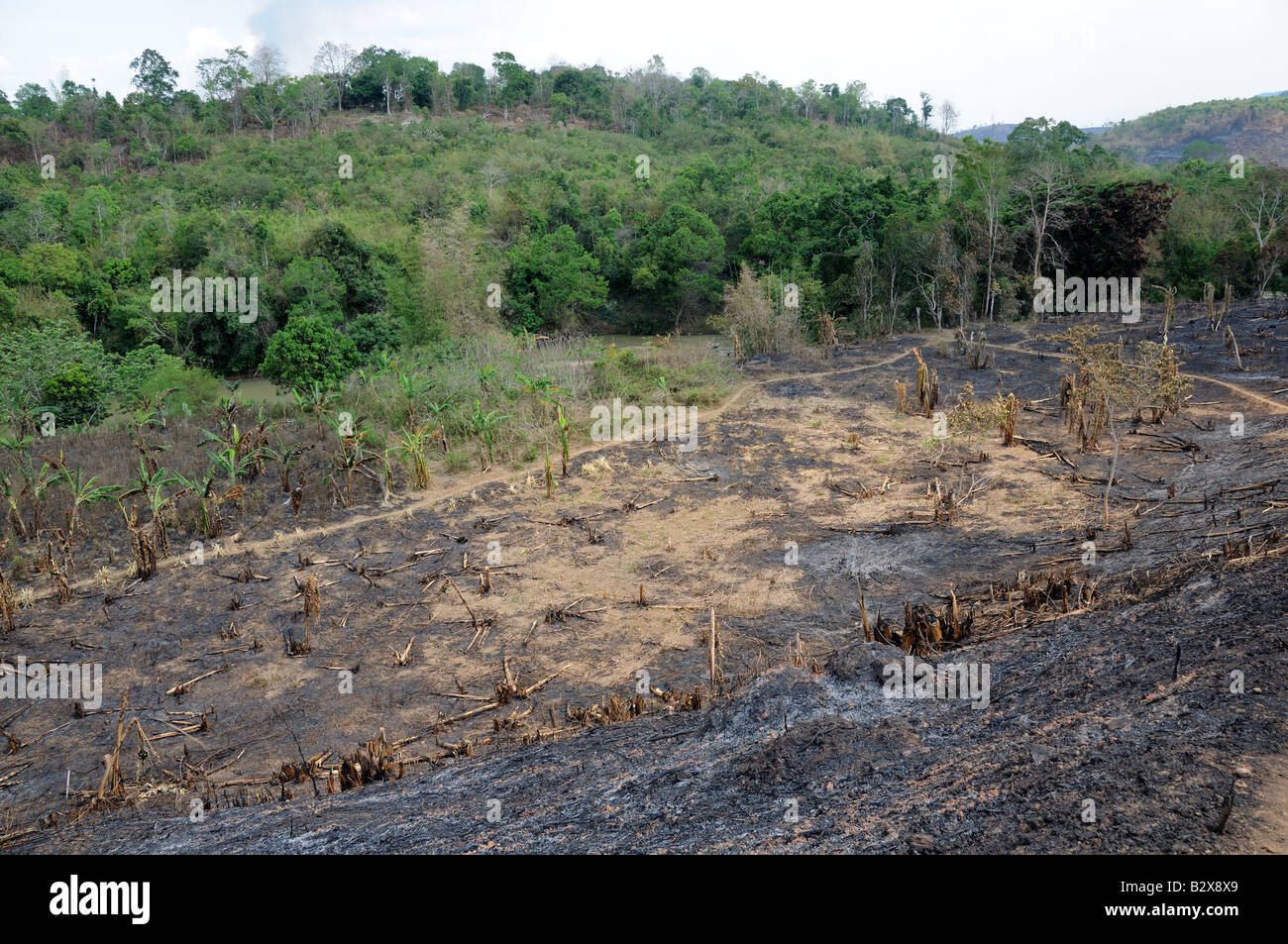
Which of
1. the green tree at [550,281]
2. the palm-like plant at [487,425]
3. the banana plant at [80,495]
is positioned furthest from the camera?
the green tree at [550,281]

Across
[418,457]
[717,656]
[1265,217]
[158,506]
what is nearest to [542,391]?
[418,457]

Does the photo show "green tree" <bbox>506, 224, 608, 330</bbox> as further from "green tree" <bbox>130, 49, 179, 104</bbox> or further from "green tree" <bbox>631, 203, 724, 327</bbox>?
"green tree" <bbox>130, 49, 179, 104</bbox>

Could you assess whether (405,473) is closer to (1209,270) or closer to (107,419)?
(107,419)

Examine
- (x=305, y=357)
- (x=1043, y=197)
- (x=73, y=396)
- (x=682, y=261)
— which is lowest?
(x=73, y=396)

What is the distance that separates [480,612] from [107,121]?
134ft

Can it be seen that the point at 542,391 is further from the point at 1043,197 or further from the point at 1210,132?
the point at 1210,132

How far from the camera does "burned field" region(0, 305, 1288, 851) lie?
434cm

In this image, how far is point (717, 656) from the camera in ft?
23.1

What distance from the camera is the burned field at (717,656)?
14.2 ft

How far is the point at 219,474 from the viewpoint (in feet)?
40.1

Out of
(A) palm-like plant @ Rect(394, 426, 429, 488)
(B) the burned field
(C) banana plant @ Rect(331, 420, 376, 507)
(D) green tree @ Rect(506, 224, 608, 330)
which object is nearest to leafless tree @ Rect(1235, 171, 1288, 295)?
(B) the burned field

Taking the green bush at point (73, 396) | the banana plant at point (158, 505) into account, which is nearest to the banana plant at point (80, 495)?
the banana plant at point (158, 505)

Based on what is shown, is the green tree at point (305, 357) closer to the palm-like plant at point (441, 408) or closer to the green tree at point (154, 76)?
the palm-like plant at point (441, 408)
